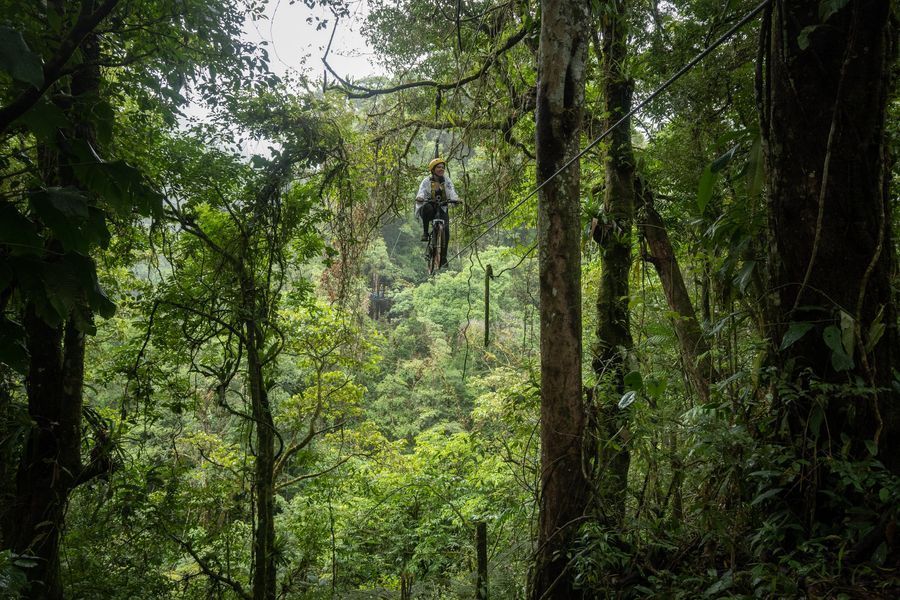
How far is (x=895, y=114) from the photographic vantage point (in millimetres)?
3084

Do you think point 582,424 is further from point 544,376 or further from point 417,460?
point 417,460

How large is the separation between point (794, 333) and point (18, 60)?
2029 millimetres

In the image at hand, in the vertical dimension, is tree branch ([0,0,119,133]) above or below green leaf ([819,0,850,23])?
below

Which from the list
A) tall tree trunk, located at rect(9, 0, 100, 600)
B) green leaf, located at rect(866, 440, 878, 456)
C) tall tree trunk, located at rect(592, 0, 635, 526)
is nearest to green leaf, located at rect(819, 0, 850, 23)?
green leaf, located at rect(866, 440, 878, 456)

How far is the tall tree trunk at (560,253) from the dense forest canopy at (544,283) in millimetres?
12

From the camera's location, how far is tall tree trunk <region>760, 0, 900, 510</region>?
164 centimetres

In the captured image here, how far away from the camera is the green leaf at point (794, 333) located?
1.67m

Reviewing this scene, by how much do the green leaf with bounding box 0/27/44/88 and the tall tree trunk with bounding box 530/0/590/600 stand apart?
6.51 ft

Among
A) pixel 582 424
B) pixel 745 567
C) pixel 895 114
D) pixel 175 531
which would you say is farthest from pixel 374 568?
pixel 895 114

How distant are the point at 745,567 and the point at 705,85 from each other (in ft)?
10.8

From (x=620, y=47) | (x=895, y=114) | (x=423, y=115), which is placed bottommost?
(x=895, y=114)

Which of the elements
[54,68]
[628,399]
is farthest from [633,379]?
[54,68]

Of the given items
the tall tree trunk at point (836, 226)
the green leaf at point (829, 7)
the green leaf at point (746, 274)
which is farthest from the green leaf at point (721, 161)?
the green leaf at point (829, 7)

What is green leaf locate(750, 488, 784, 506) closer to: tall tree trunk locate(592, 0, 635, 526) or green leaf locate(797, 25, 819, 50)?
green leaf locate(797, 25, 819, 50)
